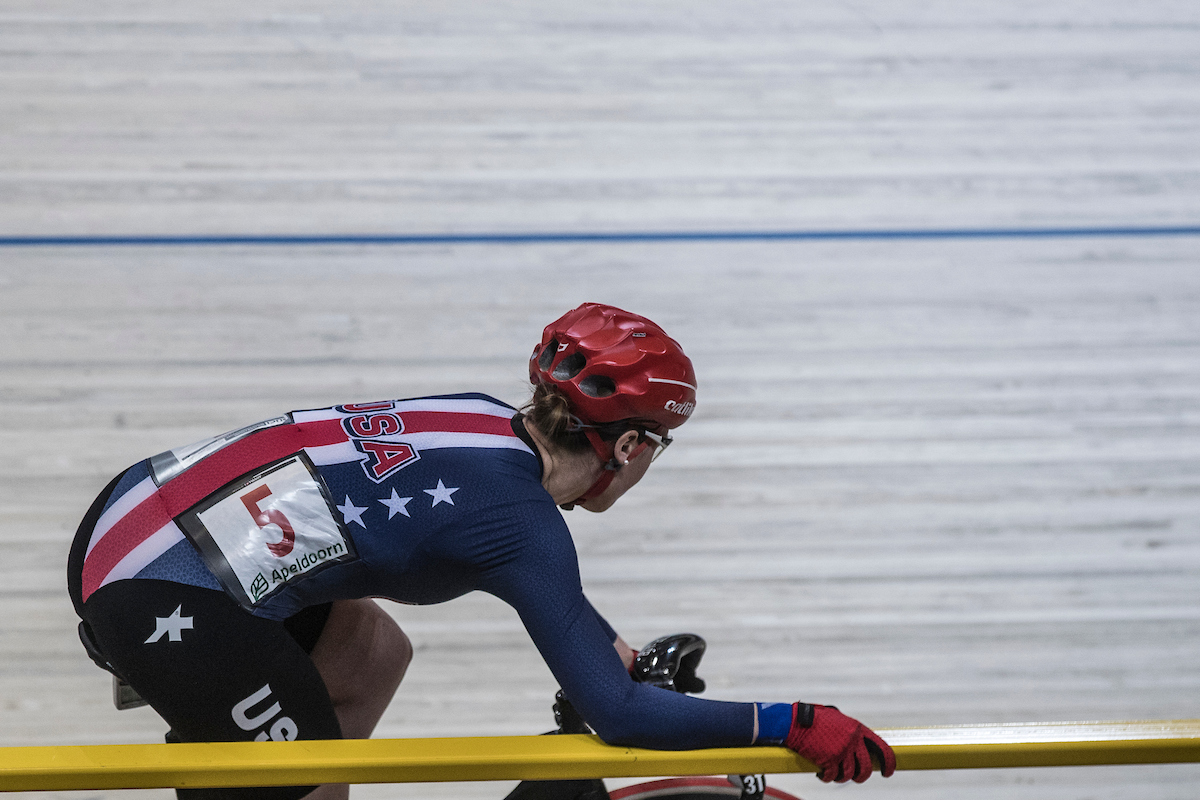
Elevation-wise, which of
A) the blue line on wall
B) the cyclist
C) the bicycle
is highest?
the blue line on wall

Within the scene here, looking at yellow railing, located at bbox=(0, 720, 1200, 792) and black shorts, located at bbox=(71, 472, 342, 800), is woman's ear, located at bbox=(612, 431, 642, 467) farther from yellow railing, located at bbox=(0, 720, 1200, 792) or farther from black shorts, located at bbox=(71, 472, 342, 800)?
black shorts, located at bbox=(71, 472, 342, 800)

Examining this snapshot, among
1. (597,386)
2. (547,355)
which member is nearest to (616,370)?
(597,386)

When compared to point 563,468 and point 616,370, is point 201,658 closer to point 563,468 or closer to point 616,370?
point 563,468

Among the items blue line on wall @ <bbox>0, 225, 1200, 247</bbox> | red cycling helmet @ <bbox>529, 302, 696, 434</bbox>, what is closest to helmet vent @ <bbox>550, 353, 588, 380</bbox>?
red cycling helmet @ <bbox>529, 302, 696, 434</bbox>

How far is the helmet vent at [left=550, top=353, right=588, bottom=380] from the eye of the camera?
1356mm

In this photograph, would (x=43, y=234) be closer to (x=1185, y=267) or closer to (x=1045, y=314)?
(x=1045, y=314)

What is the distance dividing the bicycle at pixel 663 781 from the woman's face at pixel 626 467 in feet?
0.80

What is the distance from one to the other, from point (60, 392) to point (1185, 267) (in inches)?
141

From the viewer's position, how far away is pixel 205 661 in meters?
1.23

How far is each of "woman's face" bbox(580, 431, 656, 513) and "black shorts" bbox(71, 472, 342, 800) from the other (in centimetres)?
52

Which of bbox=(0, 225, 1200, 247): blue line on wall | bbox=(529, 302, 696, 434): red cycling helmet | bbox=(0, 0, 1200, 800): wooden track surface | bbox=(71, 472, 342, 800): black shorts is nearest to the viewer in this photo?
bbox=(71, 472, 342, 800): black shorts

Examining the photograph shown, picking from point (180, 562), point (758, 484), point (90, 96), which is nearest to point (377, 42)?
point (90, 96)

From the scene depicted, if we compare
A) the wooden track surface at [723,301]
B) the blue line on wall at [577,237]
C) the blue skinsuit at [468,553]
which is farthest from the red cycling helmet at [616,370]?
the blue line on wall at [577,237]

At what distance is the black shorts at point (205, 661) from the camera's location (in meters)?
1.21
